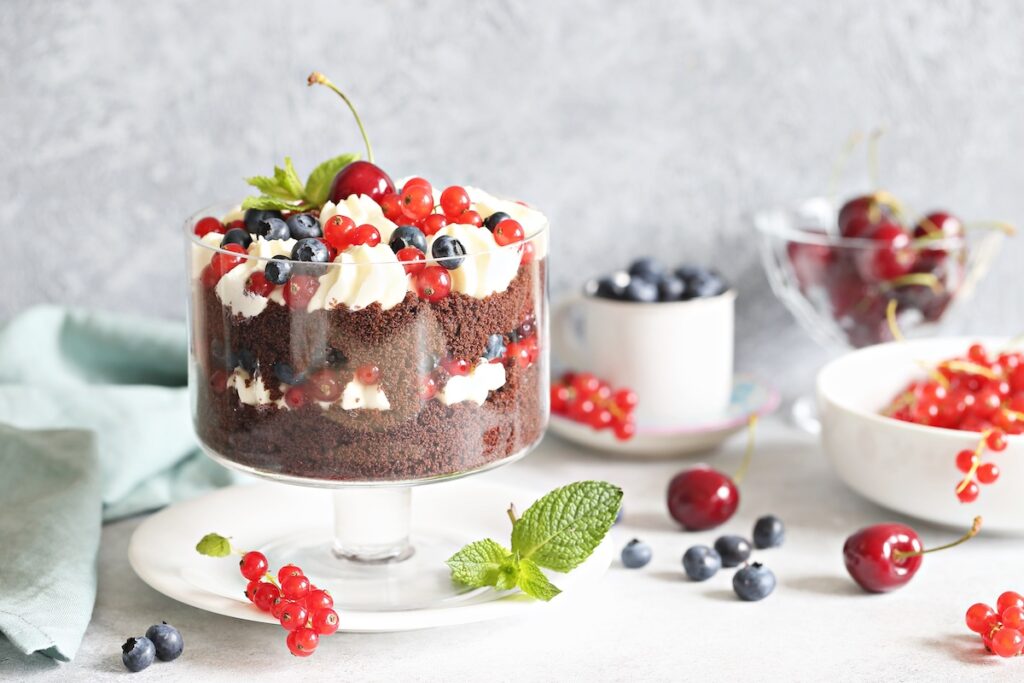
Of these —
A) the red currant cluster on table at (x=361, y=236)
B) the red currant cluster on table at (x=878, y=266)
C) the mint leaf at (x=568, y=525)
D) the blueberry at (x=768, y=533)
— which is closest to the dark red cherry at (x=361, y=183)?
the red currant cluster on table at (x=361, y=236)

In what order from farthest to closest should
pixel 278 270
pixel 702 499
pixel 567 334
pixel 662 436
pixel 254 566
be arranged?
pixel 567 334
pixel 662 436
pixel 702 499
pixel 254 566
pixel 278 270

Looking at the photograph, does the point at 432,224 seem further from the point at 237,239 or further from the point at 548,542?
the point at 548,542

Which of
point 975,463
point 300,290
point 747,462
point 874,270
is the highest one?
point 300,290

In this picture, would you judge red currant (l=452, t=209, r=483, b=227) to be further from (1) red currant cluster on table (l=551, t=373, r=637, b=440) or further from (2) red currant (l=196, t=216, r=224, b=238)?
(1) red currant cluster on table (l=551, t=373, r=637, b=440)

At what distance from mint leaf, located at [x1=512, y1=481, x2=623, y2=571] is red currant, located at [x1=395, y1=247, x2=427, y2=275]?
0.25 metres

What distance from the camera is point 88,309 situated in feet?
5.29

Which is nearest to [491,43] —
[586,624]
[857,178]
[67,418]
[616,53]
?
[616,53]

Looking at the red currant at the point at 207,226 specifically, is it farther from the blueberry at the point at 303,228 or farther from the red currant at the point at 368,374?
the red currant at the point at 368,374

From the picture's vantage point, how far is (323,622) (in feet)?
3.31

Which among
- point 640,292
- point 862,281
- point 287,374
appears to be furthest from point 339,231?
point 862,281

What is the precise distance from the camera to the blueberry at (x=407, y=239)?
1.00 metres

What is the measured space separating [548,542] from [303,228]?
0.35 metres

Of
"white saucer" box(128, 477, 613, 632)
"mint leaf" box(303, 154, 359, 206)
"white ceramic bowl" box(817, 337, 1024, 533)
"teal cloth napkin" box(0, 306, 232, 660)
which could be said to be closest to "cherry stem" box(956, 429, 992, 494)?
"white ceramic bowl" box(817, 337, 1024, 533)

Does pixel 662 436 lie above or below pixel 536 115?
below
